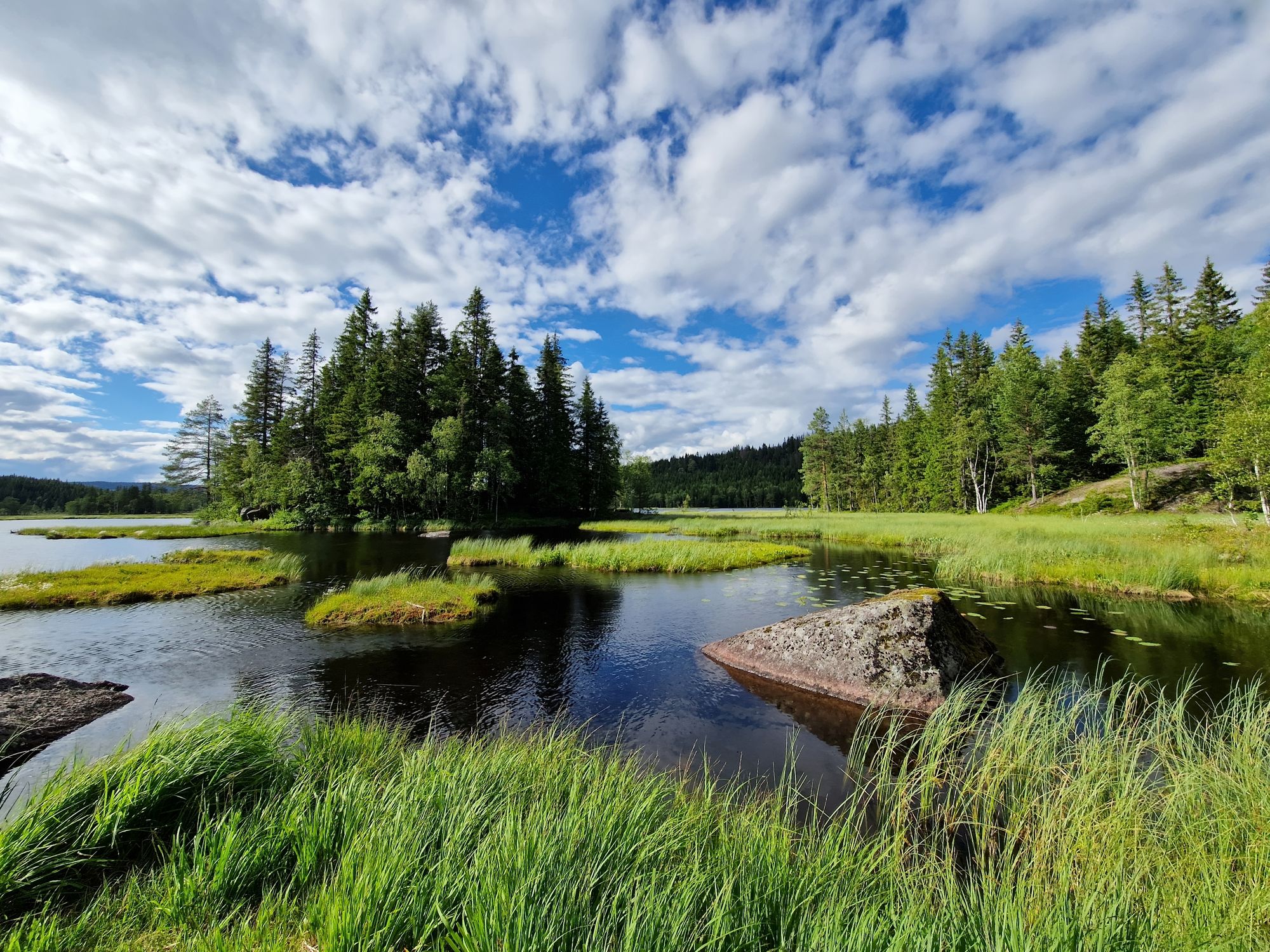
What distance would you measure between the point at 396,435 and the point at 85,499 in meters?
83.3

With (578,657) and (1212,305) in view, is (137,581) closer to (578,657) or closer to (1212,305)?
(578,657)

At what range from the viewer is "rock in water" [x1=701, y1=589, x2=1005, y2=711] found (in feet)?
30.0

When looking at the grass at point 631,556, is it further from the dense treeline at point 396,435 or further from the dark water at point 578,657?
the dense treeline at point 396,435

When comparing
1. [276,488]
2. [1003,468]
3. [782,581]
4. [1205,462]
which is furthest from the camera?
[1003,468]

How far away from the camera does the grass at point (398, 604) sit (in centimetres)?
1466

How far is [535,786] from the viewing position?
489 centimetres

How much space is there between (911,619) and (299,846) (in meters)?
10.0

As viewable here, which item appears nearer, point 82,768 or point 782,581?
point 82,768

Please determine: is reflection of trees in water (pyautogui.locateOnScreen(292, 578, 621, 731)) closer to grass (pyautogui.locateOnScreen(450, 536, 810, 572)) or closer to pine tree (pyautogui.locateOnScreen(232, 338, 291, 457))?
grass (pyautogui.locateOnScreen(450, 536, 810, 572))

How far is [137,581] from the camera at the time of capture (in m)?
18.7

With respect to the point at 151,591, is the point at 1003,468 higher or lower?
higher

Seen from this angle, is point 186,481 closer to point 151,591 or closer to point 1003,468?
point 151,591

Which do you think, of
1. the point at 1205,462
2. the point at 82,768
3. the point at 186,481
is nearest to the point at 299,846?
the point at 82,768

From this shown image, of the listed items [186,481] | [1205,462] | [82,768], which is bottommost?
[82,768]
